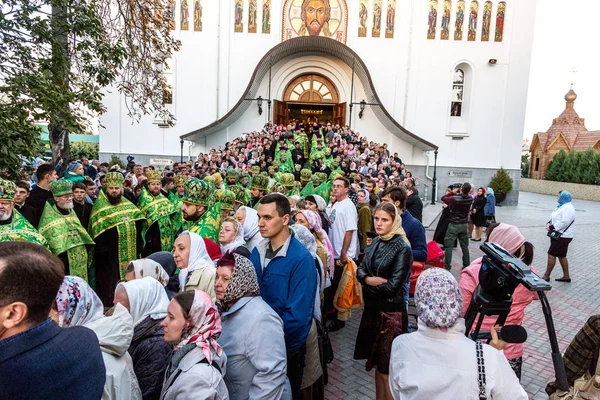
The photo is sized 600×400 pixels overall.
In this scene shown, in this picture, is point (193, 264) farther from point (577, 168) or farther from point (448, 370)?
point (577, 168)

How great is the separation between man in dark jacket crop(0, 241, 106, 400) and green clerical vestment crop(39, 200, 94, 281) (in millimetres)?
3150

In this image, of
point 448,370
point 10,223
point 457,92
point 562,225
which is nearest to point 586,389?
point 448,370

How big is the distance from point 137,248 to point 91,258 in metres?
0.61

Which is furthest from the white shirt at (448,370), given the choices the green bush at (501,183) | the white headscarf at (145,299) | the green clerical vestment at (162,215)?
the green bush at (501,183)

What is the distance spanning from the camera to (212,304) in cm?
208

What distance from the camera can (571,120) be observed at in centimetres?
5044

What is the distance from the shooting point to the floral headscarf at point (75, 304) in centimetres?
183

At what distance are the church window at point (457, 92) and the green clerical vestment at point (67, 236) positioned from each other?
76.6 feet

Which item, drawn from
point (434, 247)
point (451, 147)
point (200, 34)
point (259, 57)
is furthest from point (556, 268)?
point (200, 34)

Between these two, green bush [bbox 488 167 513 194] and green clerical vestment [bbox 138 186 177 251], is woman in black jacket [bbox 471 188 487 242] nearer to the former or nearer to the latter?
green clerical vestment [bbox 138 186 177 251]

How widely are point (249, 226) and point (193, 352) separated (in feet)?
7.85

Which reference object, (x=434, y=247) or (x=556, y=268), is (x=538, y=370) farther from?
(x=556, y=268)

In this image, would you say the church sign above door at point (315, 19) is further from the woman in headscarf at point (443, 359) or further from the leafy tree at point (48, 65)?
the woman in headscarf at point (443, 359)

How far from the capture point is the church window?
76.4ft
